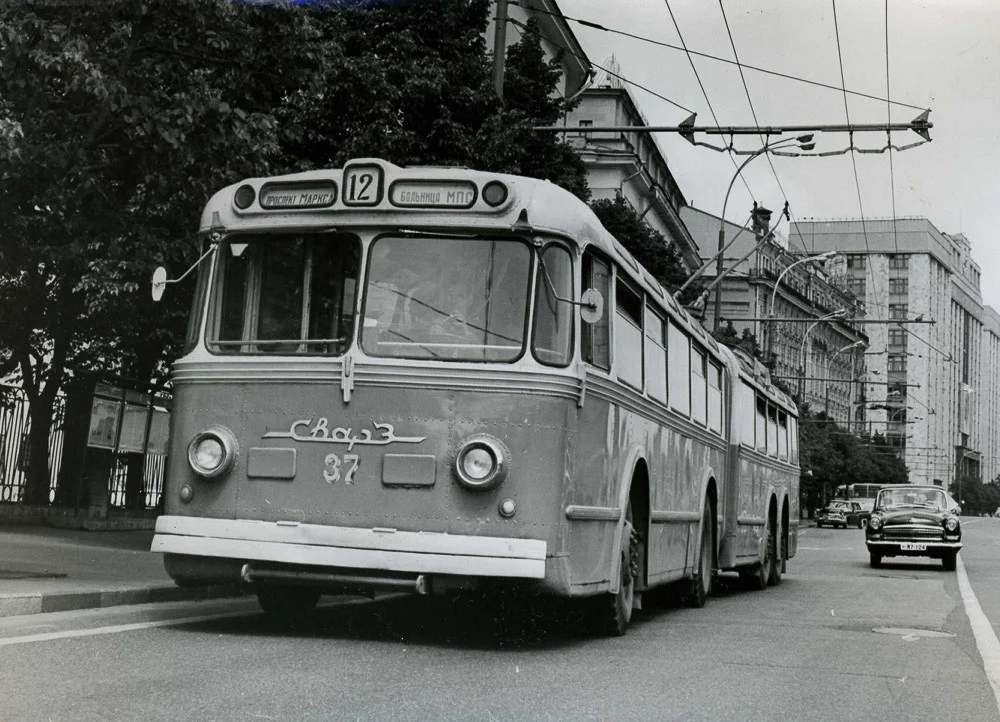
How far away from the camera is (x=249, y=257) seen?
10.0 m

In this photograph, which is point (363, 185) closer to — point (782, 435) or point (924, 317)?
point (782, 435)

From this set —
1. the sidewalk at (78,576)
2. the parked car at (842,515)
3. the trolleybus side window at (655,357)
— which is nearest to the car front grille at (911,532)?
the sidewalk at (78,576)

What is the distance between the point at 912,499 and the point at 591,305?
73.2 feet

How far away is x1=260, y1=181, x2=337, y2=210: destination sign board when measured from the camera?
32.1 feet

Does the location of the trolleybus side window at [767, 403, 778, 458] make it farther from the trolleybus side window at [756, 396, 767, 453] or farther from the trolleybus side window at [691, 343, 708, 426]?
the trolleybus side window at [691, 343, 708, 426]

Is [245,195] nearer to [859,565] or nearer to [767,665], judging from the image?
[767,665]

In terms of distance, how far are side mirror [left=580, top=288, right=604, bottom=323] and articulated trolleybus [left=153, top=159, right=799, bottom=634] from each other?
0.05 ft

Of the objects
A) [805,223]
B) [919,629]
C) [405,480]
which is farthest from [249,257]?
[805,223]

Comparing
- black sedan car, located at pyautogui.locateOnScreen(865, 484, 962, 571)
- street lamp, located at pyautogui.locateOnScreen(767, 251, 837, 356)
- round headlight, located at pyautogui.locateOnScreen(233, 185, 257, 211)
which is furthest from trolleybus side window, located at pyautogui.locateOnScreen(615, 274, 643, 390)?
street lamp, located at pyautogui.locateOnScreen(767, 251, 837, 356)

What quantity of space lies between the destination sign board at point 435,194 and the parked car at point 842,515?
6954 cm

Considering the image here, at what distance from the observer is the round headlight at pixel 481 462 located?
927 cm

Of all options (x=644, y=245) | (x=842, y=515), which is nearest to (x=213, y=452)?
(x=644, y=245)

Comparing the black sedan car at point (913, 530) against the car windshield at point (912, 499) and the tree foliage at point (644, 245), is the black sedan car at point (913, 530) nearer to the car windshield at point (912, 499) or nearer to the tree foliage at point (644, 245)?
the car windshield at point (912, 499)

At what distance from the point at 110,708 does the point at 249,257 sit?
4.11m
